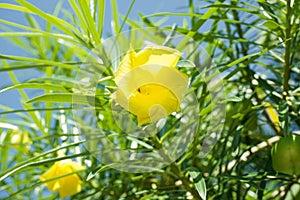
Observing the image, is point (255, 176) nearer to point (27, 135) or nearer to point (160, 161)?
point (160, 161)

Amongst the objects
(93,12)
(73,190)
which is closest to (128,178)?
(73,190)

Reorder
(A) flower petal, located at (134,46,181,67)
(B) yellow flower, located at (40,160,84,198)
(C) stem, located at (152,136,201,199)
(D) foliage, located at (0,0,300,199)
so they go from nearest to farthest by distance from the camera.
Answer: (A) flower petal, located at (134,46,181,67) → (D) foliage, located at (0,0,300,199) → (C) stem, located at (152,136,201,199) → (B) yellow flower, located at (40,160,84,198)

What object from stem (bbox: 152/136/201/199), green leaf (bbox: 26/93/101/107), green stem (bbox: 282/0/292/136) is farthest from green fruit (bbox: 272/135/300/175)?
green leaf (bbox: 26/93/101/107)

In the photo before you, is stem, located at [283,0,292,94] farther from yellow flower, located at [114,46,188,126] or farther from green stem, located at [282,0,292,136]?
yellow flower, located at [114,46,188,126]

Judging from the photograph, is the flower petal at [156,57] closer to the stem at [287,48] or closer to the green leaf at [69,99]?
the green leaf at [69,99]

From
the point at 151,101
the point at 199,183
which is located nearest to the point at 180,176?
the point at 199,183

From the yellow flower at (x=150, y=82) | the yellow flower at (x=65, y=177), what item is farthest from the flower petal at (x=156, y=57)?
the yellow flower at (x=65, y=177)
